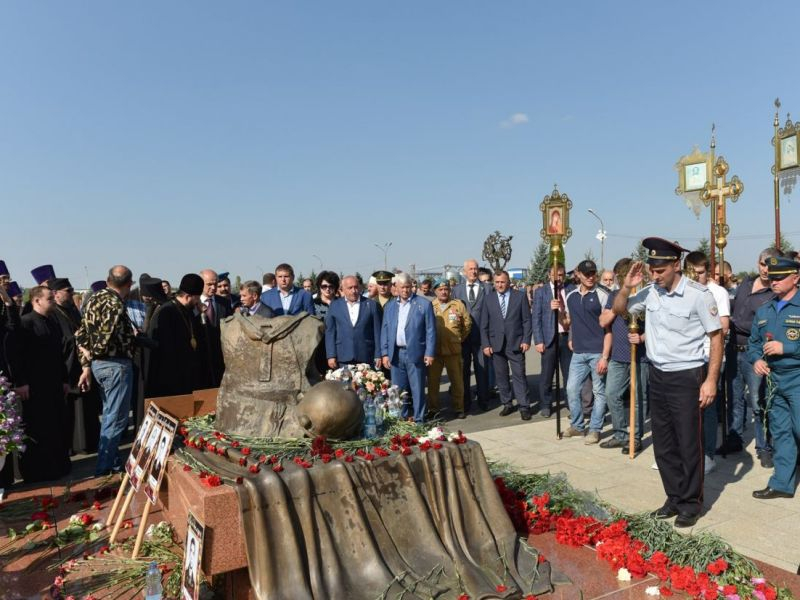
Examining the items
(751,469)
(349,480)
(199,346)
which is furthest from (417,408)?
(349,480)

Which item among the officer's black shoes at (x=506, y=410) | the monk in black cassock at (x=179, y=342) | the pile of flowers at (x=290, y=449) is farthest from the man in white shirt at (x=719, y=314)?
the monk in black cassock at (x=179, y=342)

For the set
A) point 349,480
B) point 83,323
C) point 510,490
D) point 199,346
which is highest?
point 83,323

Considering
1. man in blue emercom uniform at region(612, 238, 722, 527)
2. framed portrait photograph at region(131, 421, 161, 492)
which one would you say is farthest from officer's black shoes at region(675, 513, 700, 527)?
framed portrait photograph at region(131, 421, 161, 492)

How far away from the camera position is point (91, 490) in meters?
5.68

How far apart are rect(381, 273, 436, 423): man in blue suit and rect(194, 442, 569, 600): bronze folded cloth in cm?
400

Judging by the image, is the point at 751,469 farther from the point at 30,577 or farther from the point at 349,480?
the point at 30,577

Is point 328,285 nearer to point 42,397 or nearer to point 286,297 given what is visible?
point 286,297

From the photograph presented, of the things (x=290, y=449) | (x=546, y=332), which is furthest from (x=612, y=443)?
(x=290, y=449)

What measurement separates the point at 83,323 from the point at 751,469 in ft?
22.5

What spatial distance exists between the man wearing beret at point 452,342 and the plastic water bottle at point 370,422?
4322 mm

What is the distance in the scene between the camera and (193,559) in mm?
3256

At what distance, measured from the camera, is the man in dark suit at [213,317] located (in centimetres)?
757

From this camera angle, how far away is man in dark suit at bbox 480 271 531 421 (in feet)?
29.2

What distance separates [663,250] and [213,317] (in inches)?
222
